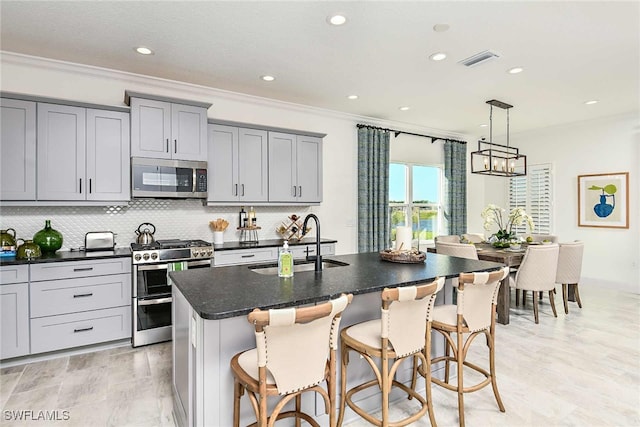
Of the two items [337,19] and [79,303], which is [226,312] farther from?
[79,303]

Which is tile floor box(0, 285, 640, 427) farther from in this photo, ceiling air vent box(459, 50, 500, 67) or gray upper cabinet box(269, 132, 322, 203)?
ceiling air vent box(459, 50, 500, 67)

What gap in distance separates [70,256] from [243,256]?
1656 millimetres

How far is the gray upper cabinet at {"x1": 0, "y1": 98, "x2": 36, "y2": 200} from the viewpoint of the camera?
3.13 m

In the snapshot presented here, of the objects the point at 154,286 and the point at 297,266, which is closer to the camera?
the point at 297,266

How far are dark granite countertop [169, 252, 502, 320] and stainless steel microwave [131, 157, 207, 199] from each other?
1.79 meters

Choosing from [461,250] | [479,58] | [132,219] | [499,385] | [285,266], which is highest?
[479,58]

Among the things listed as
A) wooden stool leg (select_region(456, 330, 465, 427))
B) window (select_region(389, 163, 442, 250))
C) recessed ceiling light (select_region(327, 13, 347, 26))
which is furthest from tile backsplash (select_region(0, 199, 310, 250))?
wooden stool leg (select_region(456, 330, 465, 427))

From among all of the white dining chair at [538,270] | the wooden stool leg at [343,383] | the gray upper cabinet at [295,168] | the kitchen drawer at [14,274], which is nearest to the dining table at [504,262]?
the white dining chair at [538,270]

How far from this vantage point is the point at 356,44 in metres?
3.17

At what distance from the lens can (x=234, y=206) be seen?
4.60 m

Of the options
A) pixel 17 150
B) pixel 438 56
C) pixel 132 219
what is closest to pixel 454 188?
pixel 438 56

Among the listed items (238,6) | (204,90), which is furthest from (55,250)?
(238,6)

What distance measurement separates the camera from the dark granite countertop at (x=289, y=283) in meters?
1.64

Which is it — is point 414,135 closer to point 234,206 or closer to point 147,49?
point 234,206
